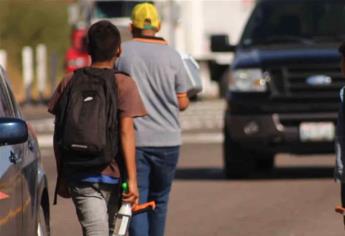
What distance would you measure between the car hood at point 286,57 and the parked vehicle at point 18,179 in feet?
27.0

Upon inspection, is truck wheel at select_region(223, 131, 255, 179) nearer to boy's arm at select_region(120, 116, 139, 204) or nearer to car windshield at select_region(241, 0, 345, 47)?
car windshield at select_region(241, 0, 345, 47)

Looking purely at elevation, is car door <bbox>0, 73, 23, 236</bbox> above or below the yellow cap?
below

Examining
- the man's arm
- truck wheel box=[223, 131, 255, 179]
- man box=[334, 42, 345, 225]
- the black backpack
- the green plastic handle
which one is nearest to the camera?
the black backpack

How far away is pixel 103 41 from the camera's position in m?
8.83

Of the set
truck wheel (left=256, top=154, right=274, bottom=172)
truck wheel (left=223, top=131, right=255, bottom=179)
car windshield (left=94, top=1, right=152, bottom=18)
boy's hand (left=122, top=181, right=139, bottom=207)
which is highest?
boy's hand (left=122, top=181, right=139, bottom=207)

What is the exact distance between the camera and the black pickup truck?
17.6 metres

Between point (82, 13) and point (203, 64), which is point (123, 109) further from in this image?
point (203, 64)

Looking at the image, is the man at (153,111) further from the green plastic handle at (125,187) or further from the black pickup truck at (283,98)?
the black pickup truck at (283,98)

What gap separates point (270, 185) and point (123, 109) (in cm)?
881

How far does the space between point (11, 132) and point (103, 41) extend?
98 cm

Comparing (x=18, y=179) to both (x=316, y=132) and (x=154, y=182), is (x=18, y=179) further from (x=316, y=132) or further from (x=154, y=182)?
(x=316, y=132)

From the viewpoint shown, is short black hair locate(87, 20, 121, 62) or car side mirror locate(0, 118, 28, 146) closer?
car side mirror locate(0, 118, 28, 146)

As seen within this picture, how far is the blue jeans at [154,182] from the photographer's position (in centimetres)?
995

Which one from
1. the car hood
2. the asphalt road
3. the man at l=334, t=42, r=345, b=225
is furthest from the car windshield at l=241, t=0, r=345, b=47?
the man at l=334, t=42, r=345, b=225
